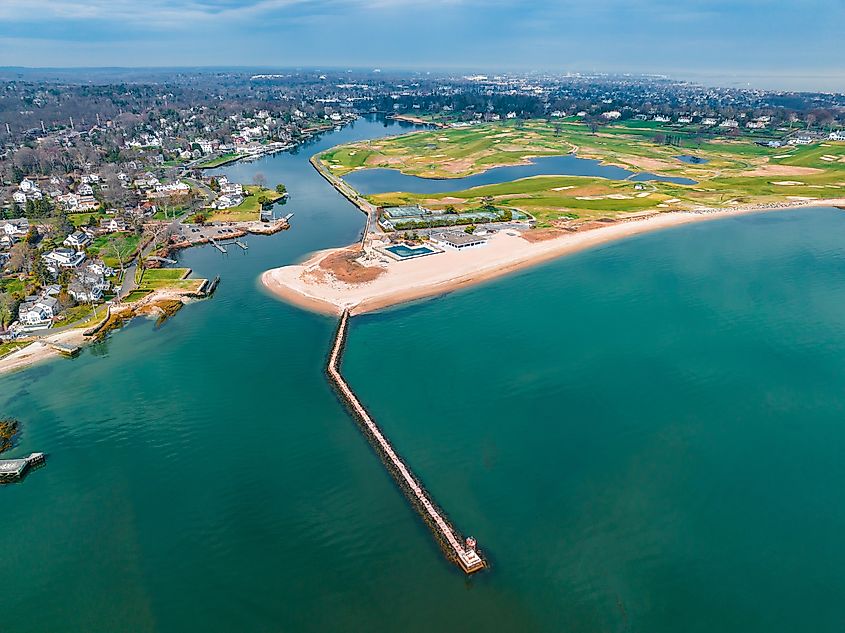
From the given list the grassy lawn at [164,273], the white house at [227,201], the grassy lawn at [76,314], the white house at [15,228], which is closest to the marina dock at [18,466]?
the grassy lawn at [76,314]

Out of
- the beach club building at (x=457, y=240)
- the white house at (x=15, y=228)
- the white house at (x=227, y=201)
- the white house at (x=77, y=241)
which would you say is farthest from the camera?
the white house at (x=227, y=201)

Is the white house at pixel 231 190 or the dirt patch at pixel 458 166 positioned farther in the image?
the dirt patch at pixel 458 166

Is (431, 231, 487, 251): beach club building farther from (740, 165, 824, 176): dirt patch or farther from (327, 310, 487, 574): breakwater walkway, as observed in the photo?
(740, 165, 824, 176): dirt patch

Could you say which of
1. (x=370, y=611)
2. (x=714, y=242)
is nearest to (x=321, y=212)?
(x=714, y=242)

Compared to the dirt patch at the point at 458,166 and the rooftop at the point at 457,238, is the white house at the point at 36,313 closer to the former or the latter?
the rooftop at the point at 457,238

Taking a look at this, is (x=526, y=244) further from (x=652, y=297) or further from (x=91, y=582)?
(x=91, y=582)

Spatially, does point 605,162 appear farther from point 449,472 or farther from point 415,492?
point 415,492

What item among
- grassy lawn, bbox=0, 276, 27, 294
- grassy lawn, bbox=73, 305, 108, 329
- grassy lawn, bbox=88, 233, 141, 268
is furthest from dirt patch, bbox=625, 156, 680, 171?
grassy lawn, bbox=0, 276, 27, 294

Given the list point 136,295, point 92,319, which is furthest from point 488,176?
point 92,319
